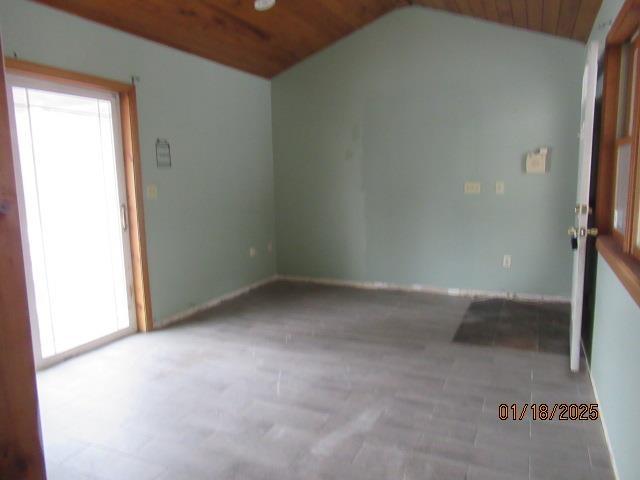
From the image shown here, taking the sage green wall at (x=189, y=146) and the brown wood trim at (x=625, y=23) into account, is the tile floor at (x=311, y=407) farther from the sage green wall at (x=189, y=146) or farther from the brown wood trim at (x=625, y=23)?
the brown wood trim at (x=625, y=23)

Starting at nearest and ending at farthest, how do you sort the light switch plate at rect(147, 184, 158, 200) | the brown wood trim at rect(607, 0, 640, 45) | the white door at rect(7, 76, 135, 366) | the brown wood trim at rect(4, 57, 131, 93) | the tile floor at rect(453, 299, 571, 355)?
the brown wood trim at rect(607, 0, 640, 45), the brown wood trim at rect(4, 57, 131, 93), the white door at rect(7, 76, 135, 366), the tile floor at rect(453, 299, 571, 355), the light switch plate at rect(147, 184, 158, 200)

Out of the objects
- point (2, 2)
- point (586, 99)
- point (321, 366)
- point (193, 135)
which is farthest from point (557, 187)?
point (2, 2)

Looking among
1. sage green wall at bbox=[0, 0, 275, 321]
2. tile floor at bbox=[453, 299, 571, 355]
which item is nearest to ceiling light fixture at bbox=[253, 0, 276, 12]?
sage green wall at bbox=[0, 0, 275, 321]

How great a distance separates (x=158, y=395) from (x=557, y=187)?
12.4ft

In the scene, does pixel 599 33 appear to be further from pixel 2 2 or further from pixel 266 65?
pixel 2 2

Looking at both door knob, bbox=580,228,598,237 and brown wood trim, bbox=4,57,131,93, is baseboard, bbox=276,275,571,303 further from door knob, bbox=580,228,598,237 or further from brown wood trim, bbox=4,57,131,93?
brown wood trim, bbox=4,57,131,93

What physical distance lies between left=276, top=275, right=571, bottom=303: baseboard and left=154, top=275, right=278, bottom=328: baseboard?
0.43 meters

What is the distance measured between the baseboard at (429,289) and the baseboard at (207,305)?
428 mm

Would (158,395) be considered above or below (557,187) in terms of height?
below

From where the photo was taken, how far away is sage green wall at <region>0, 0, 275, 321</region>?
10.2ft

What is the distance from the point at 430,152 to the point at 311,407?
3060mm

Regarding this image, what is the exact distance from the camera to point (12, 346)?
75 centimetres

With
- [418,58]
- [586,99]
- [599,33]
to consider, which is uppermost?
[418,58]

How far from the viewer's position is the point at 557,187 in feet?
14.2
